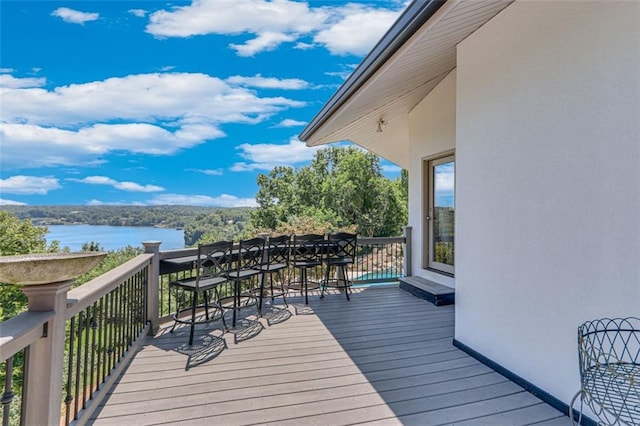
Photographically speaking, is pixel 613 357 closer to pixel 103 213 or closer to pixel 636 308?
pixel 636 308

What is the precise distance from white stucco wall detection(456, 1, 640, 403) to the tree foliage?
1440cm

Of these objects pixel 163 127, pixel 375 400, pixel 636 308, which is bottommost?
pixel 375 400

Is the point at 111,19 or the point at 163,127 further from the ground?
the point at 163,127

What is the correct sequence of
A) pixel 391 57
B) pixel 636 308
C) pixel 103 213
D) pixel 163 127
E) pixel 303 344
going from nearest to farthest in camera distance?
pixel 636 308 → pixel 391 57 → pixel 303 344 → pixel 103 213 → pixel 163 127

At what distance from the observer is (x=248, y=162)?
2881cm

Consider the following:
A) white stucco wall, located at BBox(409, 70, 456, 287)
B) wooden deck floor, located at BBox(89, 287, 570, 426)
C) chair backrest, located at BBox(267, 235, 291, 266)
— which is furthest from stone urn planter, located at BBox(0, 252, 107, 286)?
white stucco wall, located at BBox(409, 70, 456, 287)

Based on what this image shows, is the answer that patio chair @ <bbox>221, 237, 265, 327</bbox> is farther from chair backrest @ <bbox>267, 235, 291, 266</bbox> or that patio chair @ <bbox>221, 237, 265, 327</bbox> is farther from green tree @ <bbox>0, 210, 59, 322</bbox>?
green tree @ <bbox>0, 210, 59, 322</bbox>

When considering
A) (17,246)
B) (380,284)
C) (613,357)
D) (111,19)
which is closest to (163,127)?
(17,246)

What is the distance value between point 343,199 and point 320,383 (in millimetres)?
16976

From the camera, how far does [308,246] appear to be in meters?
5.21

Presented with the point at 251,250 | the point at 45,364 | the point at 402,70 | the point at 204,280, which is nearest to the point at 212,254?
the point at 204,280

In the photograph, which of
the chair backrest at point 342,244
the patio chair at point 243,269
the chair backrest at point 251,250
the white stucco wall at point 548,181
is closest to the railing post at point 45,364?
the patio chair at point 243,269

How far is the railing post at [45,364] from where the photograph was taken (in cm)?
144

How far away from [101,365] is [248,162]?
2725 cm
